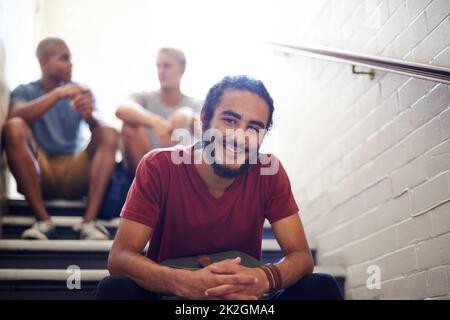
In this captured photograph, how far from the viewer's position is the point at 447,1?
49.9 inches

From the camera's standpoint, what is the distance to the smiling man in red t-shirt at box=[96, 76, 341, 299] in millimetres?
1177

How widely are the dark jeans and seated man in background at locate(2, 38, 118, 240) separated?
0.84 meters

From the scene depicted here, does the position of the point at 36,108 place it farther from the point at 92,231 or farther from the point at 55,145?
the point at 92,231

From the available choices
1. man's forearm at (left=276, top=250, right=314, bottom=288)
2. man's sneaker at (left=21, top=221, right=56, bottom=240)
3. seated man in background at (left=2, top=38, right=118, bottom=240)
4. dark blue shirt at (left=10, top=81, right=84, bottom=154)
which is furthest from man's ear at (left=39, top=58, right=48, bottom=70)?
man's forearm at (left=276, top=250, right=314, bottom=288)

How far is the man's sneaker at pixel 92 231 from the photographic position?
193 cm

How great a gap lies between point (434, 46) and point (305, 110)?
42.3 inches

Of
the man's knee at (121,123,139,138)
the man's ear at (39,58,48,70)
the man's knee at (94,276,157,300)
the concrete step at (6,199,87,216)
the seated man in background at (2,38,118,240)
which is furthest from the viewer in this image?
the man's ear at (39,58,48,70)

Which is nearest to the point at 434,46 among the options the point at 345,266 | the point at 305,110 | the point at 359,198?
the point at 359,198

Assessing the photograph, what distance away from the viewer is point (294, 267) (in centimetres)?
125

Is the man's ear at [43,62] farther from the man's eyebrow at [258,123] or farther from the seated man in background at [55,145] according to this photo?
the man's eyebrow at [258,123]

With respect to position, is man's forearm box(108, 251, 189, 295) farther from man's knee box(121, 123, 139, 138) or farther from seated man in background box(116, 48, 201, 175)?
man's knee box(121, 123, 139, 138)

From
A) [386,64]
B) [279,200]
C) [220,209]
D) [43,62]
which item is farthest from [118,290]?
[43,62]

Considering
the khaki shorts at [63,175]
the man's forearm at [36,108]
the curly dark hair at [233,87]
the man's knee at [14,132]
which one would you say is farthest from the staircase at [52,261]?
the curly dark hair at [233,87]
